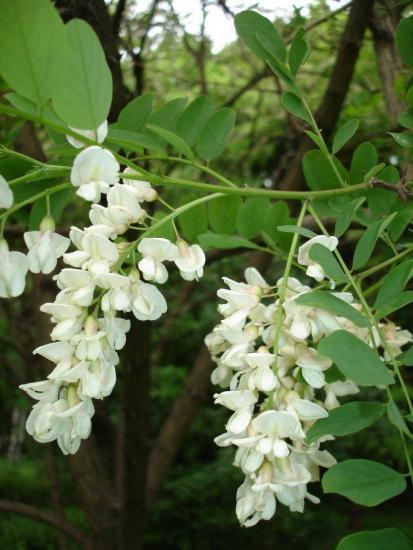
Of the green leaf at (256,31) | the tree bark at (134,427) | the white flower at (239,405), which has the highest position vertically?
the green leaf at (256,31)

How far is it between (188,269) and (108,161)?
165 millimetres

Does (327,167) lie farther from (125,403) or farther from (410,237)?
(125,403)

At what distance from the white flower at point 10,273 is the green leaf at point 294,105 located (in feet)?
1.24

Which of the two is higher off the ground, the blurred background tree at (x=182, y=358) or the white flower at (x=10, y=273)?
the white flower at (x=10, y=273)

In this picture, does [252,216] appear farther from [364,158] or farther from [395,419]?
[395,419]

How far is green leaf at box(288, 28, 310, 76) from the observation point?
2.64 ft

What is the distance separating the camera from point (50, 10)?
0.50 meters

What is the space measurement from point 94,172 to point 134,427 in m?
1.09

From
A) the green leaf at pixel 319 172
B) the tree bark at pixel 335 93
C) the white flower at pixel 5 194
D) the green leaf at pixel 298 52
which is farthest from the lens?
the tree bark at pixel 335 93

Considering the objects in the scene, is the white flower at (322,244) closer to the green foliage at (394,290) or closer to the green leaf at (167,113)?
the green foliage at (394,290)

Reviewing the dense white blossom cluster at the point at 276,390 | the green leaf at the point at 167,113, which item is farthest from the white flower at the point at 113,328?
the green leaf at the point at 167,113

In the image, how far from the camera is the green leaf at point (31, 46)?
0.49m

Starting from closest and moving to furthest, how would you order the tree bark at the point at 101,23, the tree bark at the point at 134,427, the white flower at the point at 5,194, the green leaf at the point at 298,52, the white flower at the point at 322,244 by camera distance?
the white flower at the point at 5,194 → the white flower at the point at 322,244 → the green leaf at the point at 298,52 → the tree bark at the point at 101,23 → the tree bark at the point at 134,427

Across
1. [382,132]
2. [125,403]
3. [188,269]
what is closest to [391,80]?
[382,132]
